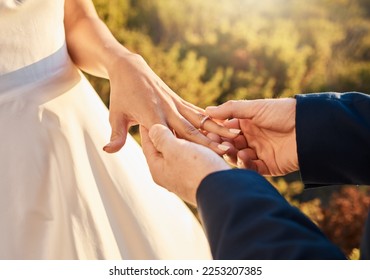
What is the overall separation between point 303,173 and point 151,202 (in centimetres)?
34

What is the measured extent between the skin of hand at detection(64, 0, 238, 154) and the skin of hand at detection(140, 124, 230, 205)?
7.0 inches

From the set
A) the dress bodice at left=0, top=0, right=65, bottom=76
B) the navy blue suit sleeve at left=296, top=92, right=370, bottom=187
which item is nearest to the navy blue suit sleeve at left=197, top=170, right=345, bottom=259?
the navy blue suit sleeve at left=296, top=92, right=370, bottom=187

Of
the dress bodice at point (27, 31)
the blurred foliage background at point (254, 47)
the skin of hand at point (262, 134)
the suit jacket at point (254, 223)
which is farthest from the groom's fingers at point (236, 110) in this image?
the blurred foliage background at point (254, 47)

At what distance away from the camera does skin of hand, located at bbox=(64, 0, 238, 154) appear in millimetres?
1394

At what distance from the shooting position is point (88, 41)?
4.73 ft

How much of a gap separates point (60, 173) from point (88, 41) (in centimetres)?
34

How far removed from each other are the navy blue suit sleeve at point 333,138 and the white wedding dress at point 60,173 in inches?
13.6

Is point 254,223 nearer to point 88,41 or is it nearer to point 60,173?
point 60,173

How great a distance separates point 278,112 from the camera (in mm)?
1320

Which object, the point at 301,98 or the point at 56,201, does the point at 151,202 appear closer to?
the point at 56,201

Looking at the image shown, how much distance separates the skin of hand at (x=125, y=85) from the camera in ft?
4.57

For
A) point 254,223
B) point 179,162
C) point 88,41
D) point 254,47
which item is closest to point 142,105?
point 88,41

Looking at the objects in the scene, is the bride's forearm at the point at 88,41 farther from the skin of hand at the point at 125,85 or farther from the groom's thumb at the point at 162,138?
the groom's thumb at the point at 162,138
